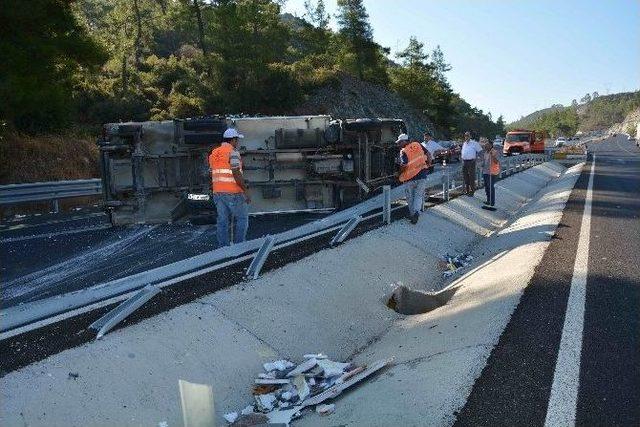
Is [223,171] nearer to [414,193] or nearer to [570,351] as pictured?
[414,193]

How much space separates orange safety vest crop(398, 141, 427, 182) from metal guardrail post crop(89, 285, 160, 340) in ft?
20.5

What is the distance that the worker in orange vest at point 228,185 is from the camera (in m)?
8.55

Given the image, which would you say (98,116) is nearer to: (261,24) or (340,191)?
(261,24)

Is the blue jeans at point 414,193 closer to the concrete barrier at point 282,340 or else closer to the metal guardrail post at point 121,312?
the concrete barrier at point 282,340

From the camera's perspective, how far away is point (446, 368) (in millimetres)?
4840

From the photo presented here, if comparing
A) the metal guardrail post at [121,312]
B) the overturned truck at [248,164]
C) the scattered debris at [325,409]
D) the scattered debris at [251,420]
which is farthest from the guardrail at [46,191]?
the scattered debris at [325,409]

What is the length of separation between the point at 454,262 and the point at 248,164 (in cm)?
474

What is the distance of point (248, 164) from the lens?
40.8ft

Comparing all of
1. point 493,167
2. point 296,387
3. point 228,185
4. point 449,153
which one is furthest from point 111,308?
point 449,153

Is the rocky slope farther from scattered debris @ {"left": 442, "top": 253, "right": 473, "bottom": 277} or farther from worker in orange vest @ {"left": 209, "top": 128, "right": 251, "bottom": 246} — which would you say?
worker in orange vest @ {"left": 209, "top": 128, "right": 251, "bottom": 246}

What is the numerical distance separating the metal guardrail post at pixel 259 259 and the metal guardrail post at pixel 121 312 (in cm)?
126

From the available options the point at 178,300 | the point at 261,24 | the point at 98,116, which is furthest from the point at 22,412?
the point at 261,24

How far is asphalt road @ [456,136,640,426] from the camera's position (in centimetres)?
405

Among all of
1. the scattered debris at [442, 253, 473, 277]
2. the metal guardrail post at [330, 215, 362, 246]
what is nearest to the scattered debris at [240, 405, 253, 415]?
the metal guardrail post at [330, 215, 362, 246]
